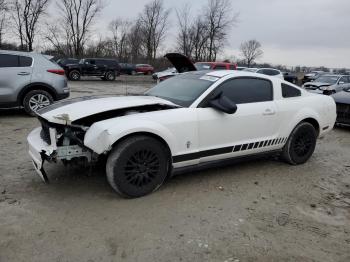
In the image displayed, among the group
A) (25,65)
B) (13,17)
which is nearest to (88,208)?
(25,65)

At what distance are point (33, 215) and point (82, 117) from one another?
1121mm

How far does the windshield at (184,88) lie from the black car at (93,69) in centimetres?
2233

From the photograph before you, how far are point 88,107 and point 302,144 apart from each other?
339 cm

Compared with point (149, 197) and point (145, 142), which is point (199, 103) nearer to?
point (145, 142)

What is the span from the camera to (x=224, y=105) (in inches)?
162

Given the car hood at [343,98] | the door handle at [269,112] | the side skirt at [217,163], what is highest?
the door handle at [269,112]

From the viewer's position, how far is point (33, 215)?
336cm

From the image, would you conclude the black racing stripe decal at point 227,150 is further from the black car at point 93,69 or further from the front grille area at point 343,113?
the black car at point 93,69

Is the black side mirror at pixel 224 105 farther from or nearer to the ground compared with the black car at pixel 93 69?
nearer to the ground

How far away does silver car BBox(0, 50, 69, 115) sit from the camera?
789cm

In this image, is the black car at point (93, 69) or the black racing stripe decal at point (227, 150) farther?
the black car at point (93, 69)

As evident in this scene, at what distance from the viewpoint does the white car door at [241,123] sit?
416cm

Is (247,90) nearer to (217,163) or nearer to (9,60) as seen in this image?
(217,163)

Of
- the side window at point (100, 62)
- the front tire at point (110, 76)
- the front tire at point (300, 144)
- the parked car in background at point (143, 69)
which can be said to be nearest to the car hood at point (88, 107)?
the front tire at point (300, 144)
